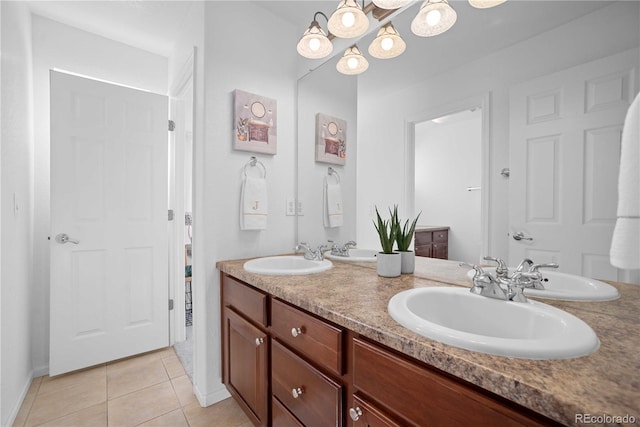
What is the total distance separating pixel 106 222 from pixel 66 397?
1.10 metres

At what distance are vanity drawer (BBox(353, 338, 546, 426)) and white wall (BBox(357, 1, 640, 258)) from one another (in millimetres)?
637

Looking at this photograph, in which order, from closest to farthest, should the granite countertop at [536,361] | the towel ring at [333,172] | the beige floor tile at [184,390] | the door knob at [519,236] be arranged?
the granite countertop at [536,361], the door knob at [519,236], the beige floor tile at [184,390], the towel ring at [333,172]

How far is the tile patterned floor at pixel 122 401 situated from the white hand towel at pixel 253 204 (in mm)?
1055

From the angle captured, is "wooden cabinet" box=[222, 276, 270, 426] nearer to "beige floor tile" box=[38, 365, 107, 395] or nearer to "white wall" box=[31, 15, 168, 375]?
"beige floor tile" box=[38, 365, 107, 395]

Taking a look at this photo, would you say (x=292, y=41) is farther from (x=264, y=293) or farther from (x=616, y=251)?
(x=616, y=251)

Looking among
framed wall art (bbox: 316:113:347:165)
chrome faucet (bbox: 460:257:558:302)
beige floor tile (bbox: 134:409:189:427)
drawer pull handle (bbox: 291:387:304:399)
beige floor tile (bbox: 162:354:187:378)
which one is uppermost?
framed wall art (bbox: 316:113:347:165)

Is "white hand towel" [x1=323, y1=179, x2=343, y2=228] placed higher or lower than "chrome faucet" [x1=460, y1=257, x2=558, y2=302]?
higher

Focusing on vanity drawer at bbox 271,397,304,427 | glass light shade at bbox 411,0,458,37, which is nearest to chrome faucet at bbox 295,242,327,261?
vanity drawer at bbox 271,397,304,427

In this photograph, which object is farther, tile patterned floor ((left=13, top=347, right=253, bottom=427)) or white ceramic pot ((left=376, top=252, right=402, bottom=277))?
tile patterned floor ((left=13, top=347, right=253, bottom=427))

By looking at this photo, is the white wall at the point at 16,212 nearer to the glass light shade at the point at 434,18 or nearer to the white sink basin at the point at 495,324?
the white sink basin at the point at 495,324

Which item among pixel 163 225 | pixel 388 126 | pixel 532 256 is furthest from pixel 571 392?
pixel 163 225

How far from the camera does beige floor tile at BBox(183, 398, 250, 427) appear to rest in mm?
1567

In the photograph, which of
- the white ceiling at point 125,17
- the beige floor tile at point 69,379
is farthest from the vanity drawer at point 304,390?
the white ceiling at point 125,17

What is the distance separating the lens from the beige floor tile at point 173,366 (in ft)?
6.69
